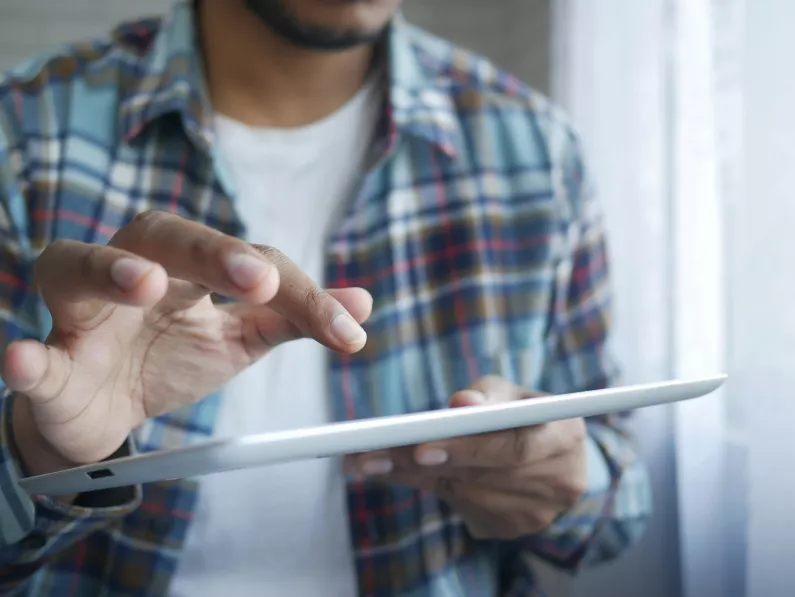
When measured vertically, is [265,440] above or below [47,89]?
below

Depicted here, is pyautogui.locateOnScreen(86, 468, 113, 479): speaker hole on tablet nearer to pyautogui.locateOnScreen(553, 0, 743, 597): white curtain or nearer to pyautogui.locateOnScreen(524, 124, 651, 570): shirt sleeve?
pyautogui.locateOnScreen(524, 124, 651, 570): shirt sleeve

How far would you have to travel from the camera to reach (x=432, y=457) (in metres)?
0.47

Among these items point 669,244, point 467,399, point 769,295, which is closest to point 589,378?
point 769,295

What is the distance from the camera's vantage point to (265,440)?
0.82 feet

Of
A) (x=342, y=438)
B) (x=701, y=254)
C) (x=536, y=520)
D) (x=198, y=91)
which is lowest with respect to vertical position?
(x=536, y=520)

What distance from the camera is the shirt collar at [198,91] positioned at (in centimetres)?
67

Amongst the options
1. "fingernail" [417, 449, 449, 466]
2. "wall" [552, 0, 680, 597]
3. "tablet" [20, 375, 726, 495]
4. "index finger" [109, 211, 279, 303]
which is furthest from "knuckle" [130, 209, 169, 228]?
"wall" [552, 0, 680, 597]

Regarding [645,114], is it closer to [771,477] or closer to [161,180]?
[771,477]

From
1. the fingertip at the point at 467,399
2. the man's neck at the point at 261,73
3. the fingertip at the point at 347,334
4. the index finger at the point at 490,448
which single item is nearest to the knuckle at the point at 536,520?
the index finger at the point at 490,448

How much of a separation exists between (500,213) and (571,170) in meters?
0.10

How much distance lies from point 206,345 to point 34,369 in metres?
0.11

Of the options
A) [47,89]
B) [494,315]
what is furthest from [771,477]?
[47,89]

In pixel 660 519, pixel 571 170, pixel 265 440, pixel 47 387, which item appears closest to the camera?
pixel 265 440

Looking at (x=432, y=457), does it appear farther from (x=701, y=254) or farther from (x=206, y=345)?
(x=701, y=254)
